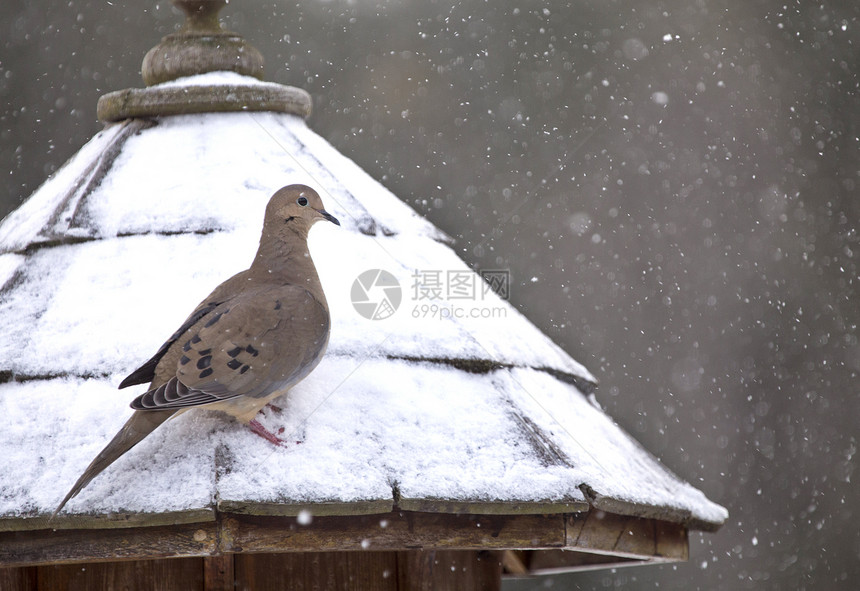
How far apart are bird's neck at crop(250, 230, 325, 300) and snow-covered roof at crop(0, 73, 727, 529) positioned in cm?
22

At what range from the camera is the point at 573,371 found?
3.61m

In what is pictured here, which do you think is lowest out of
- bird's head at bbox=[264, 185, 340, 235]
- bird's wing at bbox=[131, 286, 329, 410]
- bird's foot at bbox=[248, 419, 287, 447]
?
bird's foot at bbox=[248, 419, 287, 447]

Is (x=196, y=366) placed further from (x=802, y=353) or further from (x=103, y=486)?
(x=802, y=353)

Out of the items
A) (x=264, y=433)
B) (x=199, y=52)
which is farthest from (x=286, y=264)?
(x=199, y=52)

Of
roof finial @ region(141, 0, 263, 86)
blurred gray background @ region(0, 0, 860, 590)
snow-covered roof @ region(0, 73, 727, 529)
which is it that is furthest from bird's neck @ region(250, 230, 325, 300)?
blurred gray background @ region(0, 0, 860, 590)

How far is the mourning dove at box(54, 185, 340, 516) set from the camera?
261 cm

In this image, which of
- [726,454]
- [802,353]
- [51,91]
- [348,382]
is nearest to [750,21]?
[802,353]

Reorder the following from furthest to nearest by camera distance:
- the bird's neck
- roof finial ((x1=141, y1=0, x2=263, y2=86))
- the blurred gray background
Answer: the blurred gray background, roof finial ((x1=141, y1=0, x2=263, y2=86)), the bird's neck

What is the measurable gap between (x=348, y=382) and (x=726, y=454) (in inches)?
306

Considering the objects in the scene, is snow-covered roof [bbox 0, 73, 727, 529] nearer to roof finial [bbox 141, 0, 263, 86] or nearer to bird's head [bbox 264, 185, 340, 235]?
roof finial [bbox 141, 0, 263, 86]

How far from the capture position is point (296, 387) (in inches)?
118

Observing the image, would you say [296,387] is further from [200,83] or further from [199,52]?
[199,52]

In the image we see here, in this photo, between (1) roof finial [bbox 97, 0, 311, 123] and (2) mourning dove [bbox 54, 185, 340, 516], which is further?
(1) roof finial [bbox 97, 0, 311, 123]

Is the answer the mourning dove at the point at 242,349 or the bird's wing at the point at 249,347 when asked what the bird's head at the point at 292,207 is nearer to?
the mourning dove at the point at 242,349
